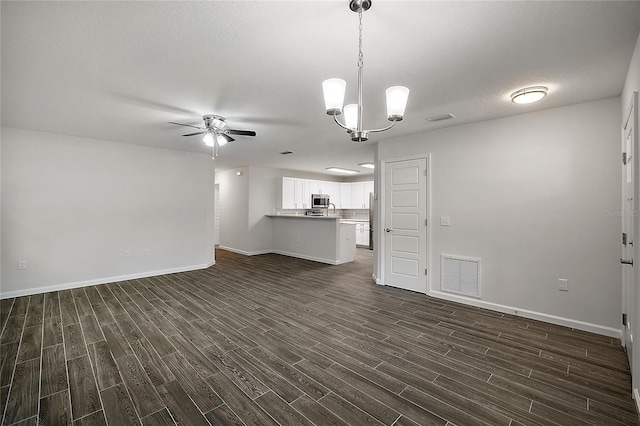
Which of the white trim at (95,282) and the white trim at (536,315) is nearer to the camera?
the white trim at (536,315)

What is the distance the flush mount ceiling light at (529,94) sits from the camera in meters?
2.74

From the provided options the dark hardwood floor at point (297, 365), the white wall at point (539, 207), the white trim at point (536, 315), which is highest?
the white wall at point (539, 207)

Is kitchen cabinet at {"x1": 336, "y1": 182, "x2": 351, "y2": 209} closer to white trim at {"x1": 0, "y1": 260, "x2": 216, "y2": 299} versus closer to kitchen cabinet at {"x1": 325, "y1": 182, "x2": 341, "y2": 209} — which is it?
kitchen cabinet at {"x1": 325, "y1": 182, "x2": 341, "y2": 209}

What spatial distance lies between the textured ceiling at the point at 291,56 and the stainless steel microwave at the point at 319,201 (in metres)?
4.87

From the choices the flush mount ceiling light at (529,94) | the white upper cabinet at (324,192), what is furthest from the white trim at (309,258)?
the flush mount ceiling light at (529,94)

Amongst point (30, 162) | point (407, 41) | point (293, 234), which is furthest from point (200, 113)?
point (293, 234)

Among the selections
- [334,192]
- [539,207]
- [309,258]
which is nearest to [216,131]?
[539,207]

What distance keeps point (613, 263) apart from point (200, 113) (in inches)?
195

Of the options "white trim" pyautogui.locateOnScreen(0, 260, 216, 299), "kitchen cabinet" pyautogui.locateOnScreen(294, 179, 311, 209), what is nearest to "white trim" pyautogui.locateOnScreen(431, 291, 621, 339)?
"white trim" pyautogui.locateOnScreen(0, 260, 216, 299)

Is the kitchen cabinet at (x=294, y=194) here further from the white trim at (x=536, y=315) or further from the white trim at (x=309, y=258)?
the white trim at (x=536, y=315)

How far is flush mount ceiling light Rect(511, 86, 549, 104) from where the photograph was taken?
108 inches

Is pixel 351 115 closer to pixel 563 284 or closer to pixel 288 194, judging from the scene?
pixel 563 284

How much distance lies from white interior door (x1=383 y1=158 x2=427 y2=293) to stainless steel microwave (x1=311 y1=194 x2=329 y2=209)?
3991 millimetres

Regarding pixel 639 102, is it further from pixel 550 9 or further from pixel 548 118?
pixel 548 118
